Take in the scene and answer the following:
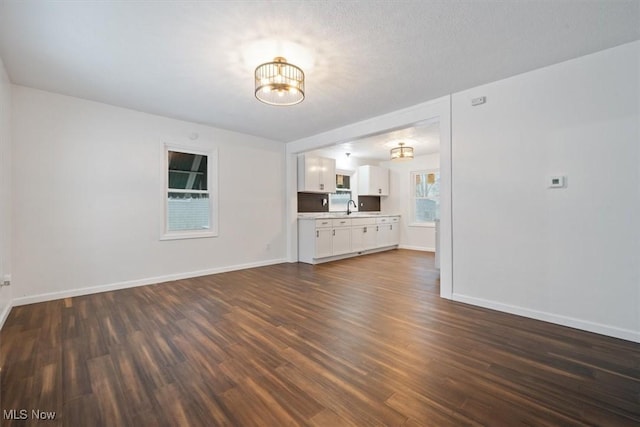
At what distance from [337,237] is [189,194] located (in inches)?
119

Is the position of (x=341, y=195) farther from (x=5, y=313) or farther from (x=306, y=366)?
(x=5, y=313)

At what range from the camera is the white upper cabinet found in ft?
24.0

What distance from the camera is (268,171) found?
5406mm

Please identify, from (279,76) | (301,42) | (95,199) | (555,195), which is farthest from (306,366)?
(95,199)

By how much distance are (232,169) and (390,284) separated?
3.37 metres

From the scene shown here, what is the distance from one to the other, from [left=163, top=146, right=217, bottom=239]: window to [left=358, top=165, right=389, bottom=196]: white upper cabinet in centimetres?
412

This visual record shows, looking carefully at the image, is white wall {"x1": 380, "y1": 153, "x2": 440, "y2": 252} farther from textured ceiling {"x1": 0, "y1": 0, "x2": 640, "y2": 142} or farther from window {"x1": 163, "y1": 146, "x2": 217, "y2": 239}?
window {"x1": 163, "y1": 146, "x2": 217, "y2": 239}

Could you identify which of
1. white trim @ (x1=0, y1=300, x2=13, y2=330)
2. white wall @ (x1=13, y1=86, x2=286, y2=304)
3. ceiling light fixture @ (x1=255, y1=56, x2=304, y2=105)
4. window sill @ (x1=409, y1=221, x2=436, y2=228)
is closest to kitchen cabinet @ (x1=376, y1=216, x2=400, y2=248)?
window sill @ (x1=409, y1=221, x2=436, y2=228)

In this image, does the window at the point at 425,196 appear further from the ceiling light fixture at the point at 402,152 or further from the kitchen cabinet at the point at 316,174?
the kitchen cabinet at the point at 316,174

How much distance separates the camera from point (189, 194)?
4.44m

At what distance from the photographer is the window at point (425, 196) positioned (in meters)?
7.02

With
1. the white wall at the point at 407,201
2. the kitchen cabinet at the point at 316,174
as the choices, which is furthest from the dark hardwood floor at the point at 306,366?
the white wall at the point at 407,201

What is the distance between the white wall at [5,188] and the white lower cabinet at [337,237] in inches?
Result: 161

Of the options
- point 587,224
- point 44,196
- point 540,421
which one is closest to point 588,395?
point 540,421
